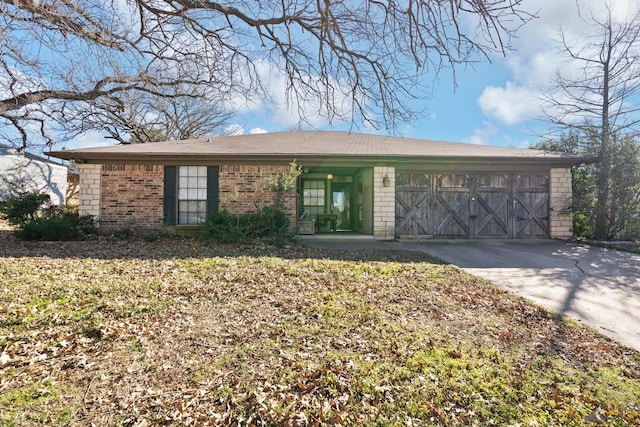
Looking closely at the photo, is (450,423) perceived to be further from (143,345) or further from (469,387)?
(143,345)

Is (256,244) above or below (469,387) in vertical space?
above

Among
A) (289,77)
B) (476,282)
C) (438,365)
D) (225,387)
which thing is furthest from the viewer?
(289,77)

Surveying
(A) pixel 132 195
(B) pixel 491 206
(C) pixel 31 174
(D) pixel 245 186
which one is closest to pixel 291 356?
(D) pixel 245 186

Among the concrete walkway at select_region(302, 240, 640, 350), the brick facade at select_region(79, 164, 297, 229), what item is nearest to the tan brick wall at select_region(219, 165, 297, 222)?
the brick facade at select_region(79, 164, 297, 229)

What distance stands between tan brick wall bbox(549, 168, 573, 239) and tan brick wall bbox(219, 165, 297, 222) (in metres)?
8.52

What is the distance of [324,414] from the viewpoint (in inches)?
78.5

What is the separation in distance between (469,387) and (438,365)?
0.30m

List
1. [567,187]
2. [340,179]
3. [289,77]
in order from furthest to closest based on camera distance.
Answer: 1. [340,179]
2. [567,187]
3. [289,77]

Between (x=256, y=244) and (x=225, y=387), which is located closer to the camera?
(x=225, y=387)

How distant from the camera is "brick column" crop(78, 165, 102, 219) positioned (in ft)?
32.2

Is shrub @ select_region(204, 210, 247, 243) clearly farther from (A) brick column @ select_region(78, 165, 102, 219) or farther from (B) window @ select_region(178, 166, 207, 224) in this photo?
(A) brick column @ select_region(78, 165, 102, 219)

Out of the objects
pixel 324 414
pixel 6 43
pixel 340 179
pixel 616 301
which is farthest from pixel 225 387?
pixel 340 179

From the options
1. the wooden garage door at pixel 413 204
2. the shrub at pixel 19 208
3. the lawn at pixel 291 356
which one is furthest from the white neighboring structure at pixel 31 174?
the wooden garage door at pixel 413 204

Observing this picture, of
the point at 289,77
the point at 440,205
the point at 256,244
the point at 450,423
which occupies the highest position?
the point at 289,77
